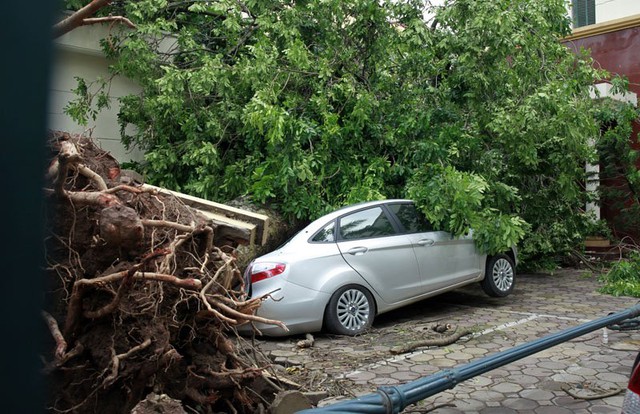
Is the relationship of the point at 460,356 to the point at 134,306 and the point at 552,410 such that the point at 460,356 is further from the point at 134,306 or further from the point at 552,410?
the point at 134,306

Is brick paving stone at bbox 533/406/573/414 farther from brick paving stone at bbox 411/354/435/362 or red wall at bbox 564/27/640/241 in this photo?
red wall at bbox 564/27/640/241

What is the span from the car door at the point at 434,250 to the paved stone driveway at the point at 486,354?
0.53 metres

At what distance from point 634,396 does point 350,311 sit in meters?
4.74

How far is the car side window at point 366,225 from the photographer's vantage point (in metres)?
7.71

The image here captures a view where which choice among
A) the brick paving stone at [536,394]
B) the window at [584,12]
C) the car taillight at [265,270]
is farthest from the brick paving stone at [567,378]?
the window at [584,12]

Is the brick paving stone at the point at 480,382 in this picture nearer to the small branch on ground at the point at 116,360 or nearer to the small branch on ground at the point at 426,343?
the small branch on ground at the point at 426,343

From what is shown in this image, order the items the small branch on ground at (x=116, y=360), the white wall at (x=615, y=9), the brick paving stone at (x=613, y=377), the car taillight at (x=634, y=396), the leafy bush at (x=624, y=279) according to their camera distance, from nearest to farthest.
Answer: the car taillight at (x=634, y=396) < the small branch on ground at (x=116, y=360) < the brick paving stone at (x=613, y=377) < the leafy bush at (x=624, y=279) < the white wall at (x=615, y=9)

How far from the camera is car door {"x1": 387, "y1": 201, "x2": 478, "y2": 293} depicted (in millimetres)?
8086

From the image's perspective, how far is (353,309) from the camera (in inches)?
292

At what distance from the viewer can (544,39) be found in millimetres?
9773

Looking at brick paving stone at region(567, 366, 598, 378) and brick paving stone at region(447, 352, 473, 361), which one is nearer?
brick paving stone at region(567, 366, 598, 378)

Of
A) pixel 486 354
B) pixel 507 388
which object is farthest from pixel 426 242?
Answer: pixel 507 388

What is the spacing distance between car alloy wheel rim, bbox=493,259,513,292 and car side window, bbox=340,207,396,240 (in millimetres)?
2105

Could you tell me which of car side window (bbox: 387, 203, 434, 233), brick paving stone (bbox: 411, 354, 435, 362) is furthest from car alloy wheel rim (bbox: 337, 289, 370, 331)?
car side window (bbox: 387, 203, 434, 233)
